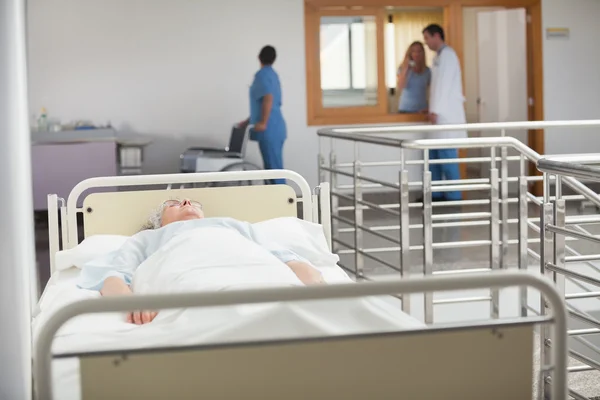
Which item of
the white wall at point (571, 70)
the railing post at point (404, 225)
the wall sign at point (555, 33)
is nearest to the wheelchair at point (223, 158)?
the white wall at point (571, 70)

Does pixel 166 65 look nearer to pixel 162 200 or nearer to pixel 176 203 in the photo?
pixel 162 200

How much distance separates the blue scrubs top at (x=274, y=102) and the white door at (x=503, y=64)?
258 centimetres

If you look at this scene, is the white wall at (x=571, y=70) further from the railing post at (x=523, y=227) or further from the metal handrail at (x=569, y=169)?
the metal handrail at (x=569, y=169)

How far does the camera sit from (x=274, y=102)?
8180 mm

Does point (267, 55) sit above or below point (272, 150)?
above

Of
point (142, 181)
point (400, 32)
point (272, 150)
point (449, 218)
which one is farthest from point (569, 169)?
point (400, 32)

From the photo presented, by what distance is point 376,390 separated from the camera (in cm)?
180

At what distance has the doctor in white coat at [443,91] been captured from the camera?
853 cm

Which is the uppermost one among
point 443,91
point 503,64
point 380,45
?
point 380,45

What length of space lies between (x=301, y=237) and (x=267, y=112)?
184 inches

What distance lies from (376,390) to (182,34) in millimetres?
7500

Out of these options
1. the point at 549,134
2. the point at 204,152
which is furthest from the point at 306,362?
the point at 549,134

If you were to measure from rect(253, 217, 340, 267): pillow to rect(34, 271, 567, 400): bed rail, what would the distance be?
1763 mm

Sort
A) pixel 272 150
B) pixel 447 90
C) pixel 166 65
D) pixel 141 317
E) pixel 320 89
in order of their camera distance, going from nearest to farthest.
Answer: pixel 141 317
pixel 272 150
pixel 447 90
pixel 166 65
pixel 320 89
